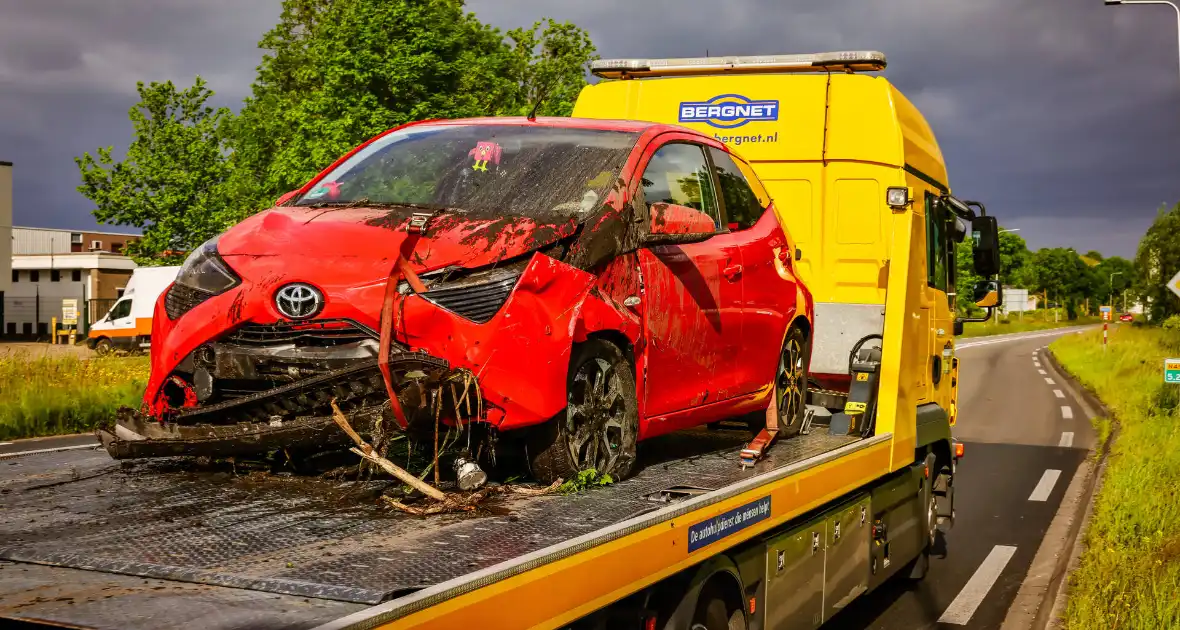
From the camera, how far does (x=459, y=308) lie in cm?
416

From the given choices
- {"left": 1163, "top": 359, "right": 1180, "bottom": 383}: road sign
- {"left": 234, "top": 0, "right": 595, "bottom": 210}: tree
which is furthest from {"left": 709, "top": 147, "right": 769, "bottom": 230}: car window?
{"left": 234, "top": 0, "right": 595, "bottom": 210}: tree

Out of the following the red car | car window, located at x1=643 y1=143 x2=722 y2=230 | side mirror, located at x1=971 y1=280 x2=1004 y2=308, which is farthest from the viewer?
side mirror, located at x1=971 y1=280 x2=1004 y2=308

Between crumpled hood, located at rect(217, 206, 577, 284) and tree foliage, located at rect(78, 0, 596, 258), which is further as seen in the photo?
tree foliage, located at rect(78, 0, 596, 258)

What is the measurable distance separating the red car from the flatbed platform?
0.30m

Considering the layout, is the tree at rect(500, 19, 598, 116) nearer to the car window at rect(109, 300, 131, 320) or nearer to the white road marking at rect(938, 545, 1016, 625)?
the car window at rect(109, 300, 131, 320)

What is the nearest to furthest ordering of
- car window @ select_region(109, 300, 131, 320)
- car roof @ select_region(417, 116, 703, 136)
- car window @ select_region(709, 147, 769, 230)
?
1. car roof @ select_region(417, 116, 703, 136)
2. car window @ select_region(709, 147, 769, 230)
3. car window @ select_region(109, 300, 131, 320)

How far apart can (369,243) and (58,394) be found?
13943 millimetres

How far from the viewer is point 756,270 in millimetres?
6195

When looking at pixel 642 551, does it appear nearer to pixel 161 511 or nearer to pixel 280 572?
pixel 280 572

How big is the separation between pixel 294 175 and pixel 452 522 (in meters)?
34.6

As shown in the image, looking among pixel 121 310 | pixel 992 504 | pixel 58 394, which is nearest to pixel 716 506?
pixel 992 504

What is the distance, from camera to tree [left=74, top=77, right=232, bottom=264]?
138ft

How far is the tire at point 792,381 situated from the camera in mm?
6738

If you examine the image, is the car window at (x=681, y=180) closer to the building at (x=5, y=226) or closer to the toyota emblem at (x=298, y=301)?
the toyota emblem at (x=298, y=301)
